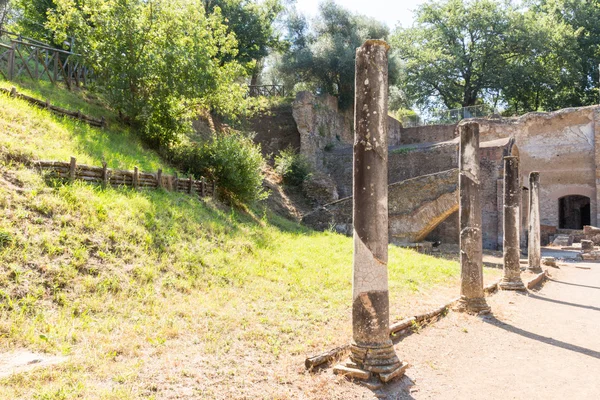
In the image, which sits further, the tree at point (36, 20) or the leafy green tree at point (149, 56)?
the tree at point (36, 20)

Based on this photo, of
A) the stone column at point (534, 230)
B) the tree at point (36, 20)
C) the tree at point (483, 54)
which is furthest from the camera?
the tree at point (483, 54)

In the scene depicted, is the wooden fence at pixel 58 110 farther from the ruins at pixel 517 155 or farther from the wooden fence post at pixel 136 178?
the ruins at pixel 517 155

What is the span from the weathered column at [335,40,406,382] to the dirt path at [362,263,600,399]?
0.43m

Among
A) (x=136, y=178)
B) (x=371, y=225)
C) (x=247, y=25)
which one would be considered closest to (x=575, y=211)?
(x=247, y=25)

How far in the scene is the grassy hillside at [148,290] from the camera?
175 inches

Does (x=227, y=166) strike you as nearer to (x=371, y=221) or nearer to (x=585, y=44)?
(x=371, y=221)

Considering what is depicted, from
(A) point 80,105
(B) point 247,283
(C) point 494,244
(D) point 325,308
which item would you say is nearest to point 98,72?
(A) point 80,105

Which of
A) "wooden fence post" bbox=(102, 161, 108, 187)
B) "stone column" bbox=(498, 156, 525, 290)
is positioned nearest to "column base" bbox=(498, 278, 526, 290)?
"stone column" bbox=(498, 156, 525, 290)

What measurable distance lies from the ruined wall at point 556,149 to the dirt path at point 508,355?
17.9 m

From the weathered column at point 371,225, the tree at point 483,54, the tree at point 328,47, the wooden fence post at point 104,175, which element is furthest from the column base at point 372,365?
the tree at point 483,54

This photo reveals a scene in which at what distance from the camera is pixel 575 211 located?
2808 cm

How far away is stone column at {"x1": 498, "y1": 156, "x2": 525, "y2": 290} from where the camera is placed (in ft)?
32.9

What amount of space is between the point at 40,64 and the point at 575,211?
2949 centimetres

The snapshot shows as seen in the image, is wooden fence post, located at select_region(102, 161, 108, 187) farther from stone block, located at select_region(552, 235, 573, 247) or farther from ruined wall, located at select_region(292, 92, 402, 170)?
stone block, located at select_region(552, 235, 573, 247)
